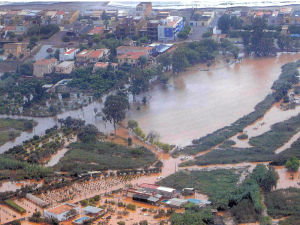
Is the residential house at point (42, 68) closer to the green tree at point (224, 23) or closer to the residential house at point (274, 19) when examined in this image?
the green tree at point (224, 23)

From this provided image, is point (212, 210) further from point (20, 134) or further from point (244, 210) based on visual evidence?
point (20, 134)

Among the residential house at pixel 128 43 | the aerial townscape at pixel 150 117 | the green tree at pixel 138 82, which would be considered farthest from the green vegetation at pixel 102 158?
the residential house at pixel 128 43

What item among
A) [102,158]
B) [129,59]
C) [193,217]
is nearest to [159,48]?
[129,59]

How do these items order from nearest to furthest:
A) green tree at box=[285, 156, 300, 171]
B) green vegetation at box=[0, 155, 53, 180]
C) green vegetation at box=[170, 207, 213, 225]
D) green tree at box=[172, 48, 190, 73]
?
green vegetation at box=[170, 207, 213, 225] → green tree at box=[285, 156, 300, 171] → green vegetation at box=[0, 155, 53, 180] → green tree at box=[172, 48, 190, 73]

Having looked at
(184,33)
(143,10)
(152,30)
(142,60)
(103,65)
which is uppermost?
(143,10)

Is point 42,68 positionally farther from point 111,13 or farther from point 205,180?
point 205,180

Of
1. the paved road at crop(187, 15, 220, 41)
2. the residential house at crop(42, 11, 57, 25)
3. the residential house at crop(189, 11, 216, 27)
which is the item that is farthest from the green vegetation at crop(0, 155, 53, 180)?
the residential house at crop(189, 11, 216, 27)

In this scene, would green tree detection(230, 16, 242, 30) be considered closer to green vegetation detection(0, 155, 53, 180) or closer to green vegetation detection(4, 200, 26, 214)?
green vegetation detection(0, 155, 53, 180)

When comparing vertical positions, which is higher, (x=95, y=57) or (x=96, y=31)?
(x=96, y=31)
